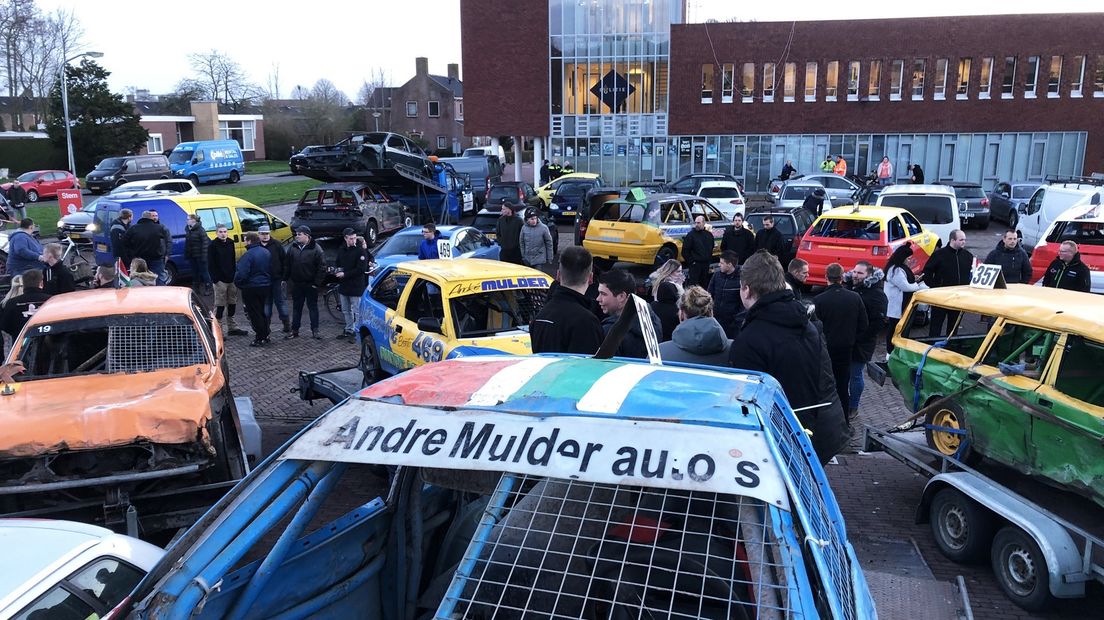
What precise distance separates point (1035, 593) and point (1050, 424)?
1121mm

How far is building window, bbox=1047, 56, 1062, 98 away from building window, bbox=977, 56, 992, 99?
8.33 feet

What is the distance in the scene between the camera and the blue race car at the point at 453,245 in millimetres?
14570

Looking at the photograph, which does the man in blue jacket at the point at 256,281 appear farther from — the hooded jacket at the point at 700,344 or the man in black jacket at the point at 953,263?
the man in black jacket at the point at 953,263

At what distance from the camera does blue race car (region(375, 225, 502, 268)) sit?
1457 cm

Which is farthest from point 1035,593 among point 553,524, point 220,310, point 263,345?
point 220,310

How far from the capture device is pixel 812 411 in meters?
4.98

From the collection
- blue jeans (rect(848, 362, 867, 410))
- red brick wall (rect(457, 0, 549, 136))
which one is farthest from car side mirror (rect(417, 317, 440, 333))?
red brick wall (rect(457, 0, 549, 136))

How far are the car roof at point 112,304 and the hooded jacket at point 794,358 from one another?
513 cm

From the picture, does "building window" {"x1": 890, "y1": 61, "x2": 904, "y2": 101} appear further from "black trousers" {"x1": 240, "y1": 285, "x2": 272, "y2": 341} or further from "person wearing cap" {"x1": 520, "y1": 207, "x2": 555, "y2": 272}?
"black trousers" {"x1": 240, "y1": 285, "x2": 272, "y2": 341}

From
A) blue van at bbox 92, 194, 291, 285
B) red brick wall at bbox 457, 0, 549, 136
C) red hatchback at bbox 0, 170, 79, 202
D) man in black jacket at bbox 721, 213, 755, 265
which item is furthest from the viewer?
red brick wall at bbox 457, 0, 549, 136

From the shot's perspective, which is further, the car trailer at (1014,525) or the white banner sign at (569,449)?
the car trailer at (1014,525)

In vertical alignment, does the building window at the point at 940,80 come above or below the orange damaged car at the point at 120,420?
above

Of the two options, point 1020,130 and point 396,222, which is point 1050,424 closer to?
point 396,222

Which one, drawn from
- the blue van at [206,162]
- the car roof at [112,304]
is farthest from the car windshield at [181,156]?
the car roof at [112,304]
